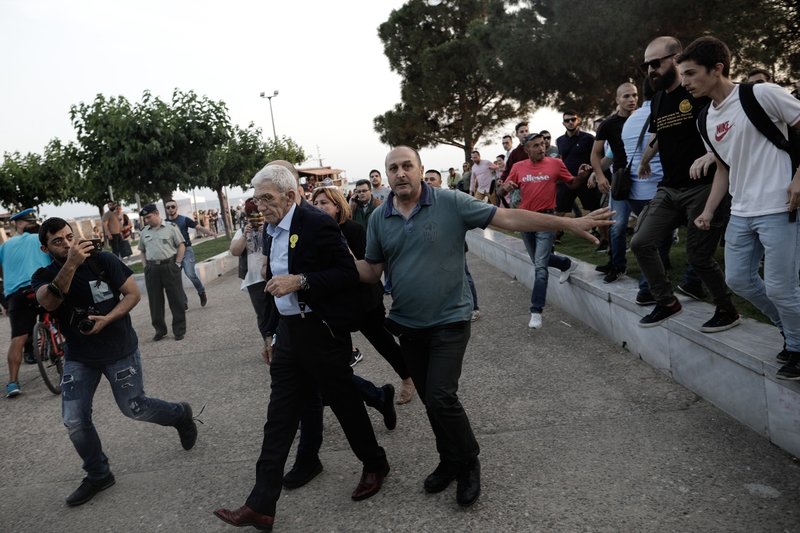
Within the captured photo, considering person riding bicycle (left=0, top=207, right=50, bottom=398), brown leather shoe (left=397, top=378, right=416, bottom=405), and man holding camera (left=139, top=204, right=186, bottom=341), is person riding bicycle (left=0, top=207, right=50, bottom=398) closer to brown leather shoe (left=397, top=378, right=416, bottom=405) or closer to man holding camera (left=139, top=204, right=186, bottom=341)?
man holding camera (left=139, top=204, right=186, bottom=341)

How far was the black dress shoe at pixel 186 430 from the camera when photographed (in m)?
4.29

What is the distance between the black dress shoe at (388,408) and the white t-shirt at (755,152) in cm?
249

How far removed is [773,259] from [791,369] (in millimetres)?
602

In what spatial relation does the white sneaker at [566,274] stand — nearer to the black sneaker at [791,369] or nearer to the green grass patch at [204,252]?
the black sneaker at [791,369]

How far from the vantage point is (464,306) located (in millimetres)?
3322

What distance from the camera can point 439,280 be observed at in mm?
3252

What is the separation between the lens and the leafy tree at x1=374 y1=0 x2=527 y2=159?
3509 cm

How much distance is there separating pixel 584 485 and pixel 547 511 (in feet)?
1.08

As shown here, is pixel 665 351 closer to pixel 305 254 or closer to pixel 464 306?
pixel 464 306

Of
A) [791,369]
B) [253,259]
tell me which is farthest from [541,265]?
[791,369]

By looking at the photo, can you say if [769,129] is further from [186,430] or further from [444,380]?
[186,430]

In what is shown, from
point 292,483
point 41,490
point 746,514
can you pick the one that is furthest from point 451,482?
point 41,490

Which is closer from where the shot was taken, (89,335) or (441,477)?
(441,477)

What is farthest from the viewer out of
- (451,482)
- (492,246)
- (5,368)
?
(492,246)
